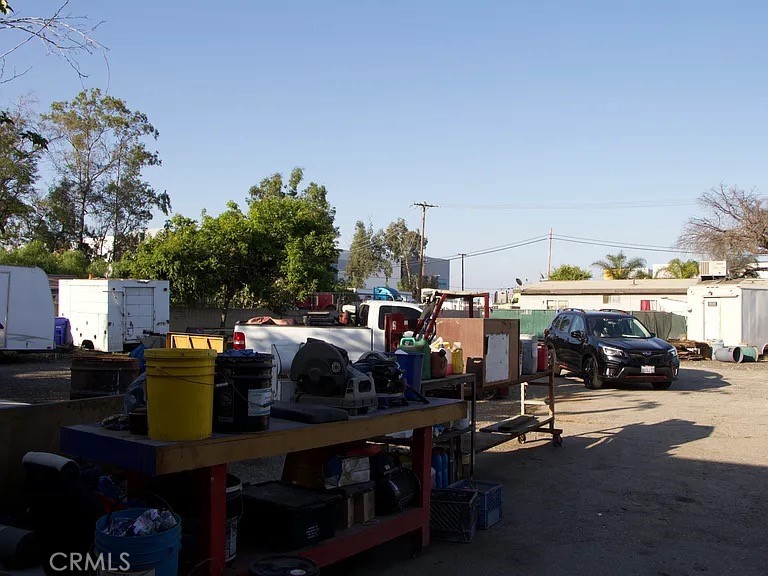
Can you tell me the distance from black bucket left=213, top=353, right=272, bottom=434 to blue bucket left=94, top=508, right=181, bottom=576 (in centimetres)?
71

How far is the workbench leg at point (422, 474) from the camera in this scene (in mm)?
5945

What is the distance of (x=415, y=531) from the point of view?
5.94m

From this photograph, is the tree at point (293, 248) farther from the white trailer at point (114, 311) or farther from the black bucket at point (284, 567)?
the black bucket at point (284, 567)

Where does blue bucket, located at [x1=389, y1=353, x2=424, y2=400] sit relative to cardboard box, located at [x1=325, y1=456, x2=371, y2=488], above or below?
above

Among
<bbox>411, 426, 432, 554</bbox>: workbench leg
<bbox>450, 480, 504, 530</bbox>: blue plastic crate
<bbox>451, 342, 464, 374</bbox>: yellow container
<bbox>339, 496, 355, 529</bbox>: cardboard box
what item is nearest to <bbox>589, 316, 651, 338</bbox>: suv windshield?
<bbox>451, 342, 464, 374</bbox>: yellow container

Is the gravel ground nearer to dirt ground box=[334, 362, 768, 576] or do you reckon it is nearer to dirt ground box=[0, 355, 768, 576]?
dirt ground box=[0, 355, 768, 576]

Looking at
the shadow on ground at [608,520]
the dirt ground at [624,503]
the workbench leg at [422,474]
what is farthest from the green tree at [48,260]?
the workbench leg at [422,474]

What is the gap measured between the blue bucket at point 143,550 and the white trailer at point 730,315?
27.4m

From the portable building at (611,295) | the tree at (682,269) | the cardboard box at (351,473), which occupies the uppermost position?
the tree at (682,269)

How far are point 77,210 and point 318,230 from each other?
2332cm

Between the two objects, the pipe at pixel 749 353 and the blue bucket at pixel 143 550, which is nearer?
the blue bucket at pixel 143 550

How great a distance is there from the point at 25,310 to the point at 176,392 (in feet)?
63.0

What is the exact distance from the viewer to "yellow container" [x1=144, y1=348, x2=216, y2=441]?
382 cm

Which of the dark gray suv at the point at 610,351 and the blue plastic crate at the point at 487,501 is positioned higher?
the dark gray suv at the point at 610,351
